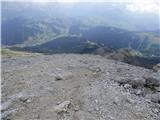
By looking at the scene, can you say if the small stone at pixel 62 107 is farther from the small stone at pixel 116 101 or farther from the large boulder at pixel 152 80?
the large boulder at pixel 152 80

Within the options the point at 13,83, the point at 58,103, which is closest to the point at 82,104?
the point at 58,103

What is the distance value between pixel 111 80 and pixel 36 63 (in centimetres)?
873

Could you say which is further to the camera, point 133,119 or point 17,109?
point 17,109

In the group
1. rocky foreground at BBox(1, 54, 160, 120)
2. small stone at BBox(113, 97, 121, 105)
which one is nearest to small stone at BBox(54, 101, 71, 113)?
rocky foreground at BBox(1, 54, 160, 120)

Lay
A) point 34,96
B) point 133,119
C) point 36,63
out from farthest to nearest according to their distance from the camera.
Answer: point 36,63 < point 34,96 < point 133,119

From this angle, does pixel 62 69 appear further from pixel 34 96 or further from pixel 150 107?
pixel 150 107

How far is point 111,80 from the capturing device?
23141 mm

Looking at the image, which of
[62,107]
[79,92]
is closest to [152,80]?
[79,92]

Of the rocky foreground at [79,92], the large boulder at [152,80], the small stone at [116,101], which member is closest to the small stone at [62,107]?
the rocky foreground at [79,92]

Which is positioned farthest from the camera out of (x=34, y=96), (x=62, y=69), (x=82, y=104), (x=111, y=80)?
(x=62, y=69)

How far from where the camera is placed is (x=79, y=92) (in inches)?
813

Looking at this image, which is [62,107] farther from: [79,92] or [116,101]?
[116,101]

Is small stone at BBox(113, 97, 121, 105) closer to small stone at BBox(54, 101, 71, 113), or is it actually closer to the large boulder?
small stone at BBox(54, 101, 71, 113)

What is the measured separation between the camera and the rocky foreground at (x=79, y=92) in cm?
1822
